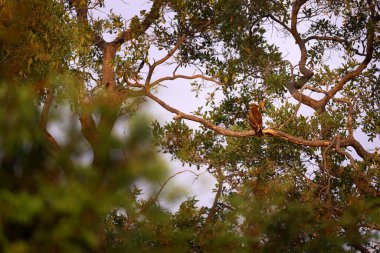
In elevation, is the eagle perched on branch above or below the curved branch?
below

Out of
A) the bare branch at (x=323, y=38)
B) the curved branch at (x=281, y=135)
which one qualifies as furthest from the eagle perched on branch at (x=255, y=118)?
the bare branch at (x=323, y=38)

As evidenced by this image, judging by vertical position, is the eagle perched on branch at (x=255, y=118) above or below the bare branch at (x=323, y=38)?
below

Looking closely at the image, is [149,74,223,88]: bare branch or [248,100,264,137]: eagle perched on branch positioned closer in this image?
[248,100,264,137]: eagle perched on branch

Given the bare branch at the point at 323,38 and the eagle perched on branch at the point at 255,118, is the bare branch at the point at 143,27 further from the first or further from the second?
the eagle perched on branch at the point at 255,118

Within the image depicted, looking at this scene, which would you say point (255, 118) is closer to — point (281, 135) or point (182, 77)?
point (281, 135)

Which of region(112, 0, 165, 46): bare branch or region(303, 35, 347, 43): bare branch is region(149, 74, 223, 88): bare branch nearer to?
region(112, 0, 165, 46): bare branch

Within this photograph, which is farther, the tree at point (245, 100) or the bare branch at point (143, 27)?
the bare branch at point (143, 27)

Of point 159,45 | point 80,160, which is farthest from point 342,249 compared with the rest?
point 159,45

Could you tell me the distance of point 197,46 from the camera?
36.3 feet

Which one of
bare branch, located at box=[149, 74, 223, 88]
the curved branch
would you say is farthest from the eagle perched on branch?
bare branch, located at box=[149, 74, 223, 88]

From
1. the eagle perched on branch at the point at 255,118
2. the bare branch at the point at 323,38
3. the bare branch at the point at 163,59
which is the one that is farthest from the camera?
the bare branch at the point at 323,38

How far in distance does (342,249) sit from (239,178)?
607 centimetres

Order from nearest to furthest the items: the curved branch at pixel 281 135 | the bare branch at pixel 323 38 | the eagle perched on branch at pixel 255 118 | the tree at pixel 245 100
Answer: the tree at pixel 245 100 → the eagle perched on branch at pixel 255 118 → the curved branch at pixel 281 135 → the bare branch at pixel 323 38

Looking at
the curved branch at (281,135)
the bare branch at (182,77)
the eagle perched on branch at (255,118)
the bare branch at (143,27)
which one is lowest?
the eagle perched on branch at (255,118)
